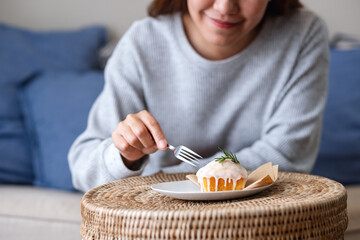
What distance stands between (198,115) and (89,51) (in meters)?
0.98

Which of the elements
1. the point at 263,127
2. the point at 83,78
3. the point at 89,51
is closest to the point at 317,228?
the point at 263,127

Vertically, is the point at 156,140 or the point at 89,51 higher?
the point at 156,140

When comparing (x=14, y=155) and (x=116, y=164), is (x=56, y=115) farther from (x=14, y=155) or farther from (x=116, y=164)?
(x=116, y=164)

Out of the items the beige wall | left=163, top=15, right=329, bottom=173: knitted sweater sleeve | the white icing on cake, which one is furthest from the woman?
the beige wall

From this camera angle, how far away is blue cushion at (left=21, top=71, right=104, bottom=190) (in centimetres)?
175

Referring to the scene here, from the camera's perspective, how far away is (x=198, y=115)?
1.33 m

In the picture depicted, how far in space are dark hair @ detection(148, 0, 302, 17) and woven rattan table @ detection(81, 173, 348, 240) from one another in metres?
0.66

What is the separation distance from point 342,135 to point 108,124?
3.17 feet

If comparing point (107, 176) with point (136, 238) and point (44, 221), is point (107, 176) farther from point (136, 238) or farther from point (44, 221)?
point (44, 221)

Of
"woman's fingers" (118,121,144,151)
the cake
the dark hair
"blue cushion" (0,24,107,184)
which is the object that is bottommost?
"blue cushion" (0,24,107,184)

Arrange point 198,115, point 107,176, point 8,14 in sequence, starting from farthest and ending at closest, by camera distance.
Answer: point 8,14 → point 198,115 → point 107,176

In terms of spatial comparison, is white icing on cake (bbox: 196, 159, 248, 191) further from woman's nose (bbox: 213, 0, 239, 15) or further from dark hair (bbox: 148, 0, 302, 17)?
dark hair (bbox: 148, 0, 302, 17)

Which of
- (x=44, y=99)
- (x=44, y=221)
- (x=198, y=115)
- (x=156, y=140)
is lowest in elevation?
(x=44, y=221)

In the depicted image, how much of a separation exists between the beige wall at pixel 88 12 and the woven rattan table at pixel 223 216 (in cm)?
160
